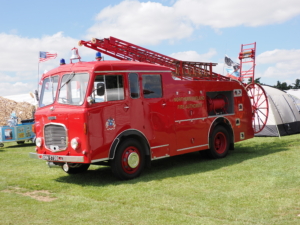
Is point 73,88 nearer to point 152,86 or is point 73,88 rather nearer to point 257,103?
point 152,86

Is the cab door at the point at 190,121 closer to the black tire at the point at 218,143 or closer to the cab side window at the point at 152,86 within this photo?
the black tire at the point at 218,143

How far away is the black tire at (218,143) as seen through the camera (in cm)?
1117

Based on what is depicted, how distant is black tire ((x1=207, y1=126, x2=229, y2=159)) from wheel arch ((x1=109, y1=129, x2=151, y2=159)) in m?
2.74

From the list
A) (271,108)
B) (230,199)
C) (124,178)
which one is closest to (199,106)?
(124,178)

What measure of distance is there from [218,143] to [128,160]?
3988mm

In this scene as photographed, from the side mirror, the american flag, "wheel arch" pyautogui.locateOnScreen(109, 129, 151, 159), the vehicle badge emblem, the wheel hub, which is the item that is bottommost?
the wheel hub

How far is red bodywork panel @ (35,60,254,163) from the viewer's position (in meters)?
8.11

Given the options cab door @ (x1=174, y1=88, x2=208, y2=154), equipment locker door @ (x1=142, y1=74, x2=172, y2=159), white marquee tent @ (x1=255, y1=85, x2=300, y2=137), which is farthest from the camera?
white marquee tent @ (x1=255, y1=85, x2=300, y2=137)

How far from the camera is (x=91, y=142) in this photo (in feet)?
26.3

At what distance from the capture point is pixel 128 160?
8.67 meters

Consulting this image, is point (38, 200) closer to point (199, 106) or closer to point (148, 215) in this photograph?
point (148, 215)

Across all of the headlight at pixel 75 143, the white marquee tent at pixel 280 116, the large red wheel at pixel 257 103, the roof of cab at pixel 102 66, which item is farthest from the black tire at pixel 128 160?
the white marquee tent at pixel 280 116

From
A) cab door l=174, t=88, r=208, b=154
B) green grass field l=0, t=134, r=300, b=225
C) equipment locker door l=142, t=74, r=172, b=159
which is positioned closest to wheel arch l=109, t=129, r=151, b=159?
equipment locker door l=142, t=74, r=172, b=159

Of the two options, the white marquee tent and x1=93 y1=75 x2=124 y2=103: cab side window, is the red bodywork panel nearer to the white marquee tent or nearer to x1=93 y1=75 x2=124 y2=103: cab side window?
x1=93 y1=75 x2=124 y2=103: cab side window
